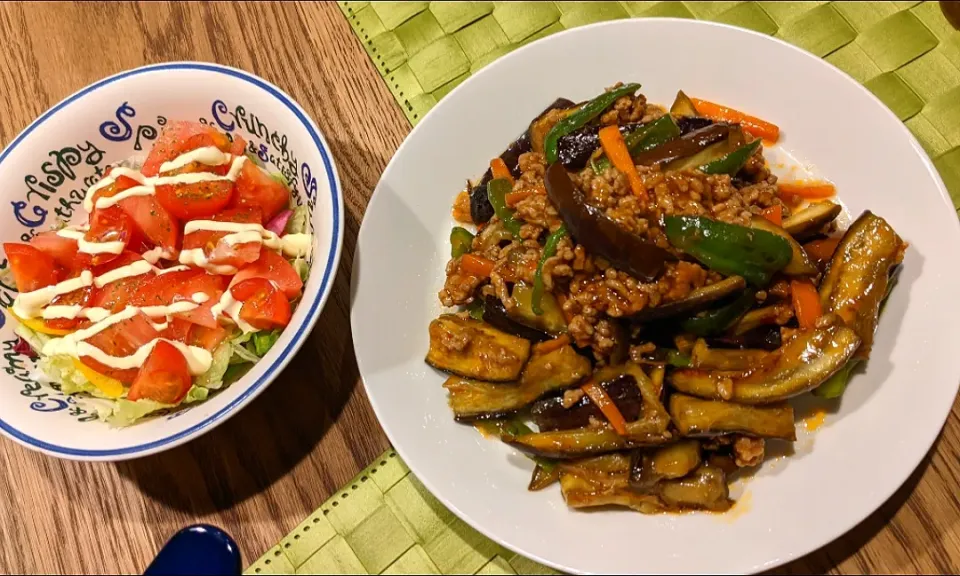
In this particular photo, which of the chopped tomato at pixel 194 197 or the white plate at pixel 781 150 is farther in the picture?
the chopped tomato at pixel 194 197

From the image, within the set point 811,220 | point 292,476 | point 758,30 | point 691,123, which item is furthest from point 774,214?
point 292,476

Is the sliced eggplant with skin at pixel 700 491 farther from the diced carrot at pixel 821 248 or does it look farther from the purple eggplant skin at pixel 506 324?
the diced carrot at pixel 821 248

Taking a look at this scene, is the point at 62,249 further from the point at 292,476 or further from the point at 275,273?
the point at 292,476

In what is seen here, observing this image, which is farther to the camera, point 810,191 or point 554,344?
point 810,191

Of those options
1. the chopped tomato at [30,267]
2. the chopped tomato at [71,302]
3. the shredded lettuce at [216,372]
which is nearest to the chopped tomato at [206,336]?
the shredded lettuce at [216,372]

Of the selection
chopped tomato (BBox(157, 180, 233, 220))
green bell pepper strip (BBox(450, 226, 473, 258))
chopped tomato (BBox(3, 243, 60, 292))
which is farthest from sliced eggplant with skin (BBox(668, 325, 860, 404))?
chopped tomato (BBox(3, 243, 60, 292))

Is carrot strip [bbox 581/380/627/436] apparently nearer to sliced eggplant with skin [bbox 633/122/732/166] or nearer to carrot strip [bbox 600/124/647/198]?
carrot strip [bbox 600/124/647/198]

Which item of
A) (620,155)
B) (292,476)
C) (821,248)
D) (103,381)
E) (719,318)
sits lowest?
(292,476)
